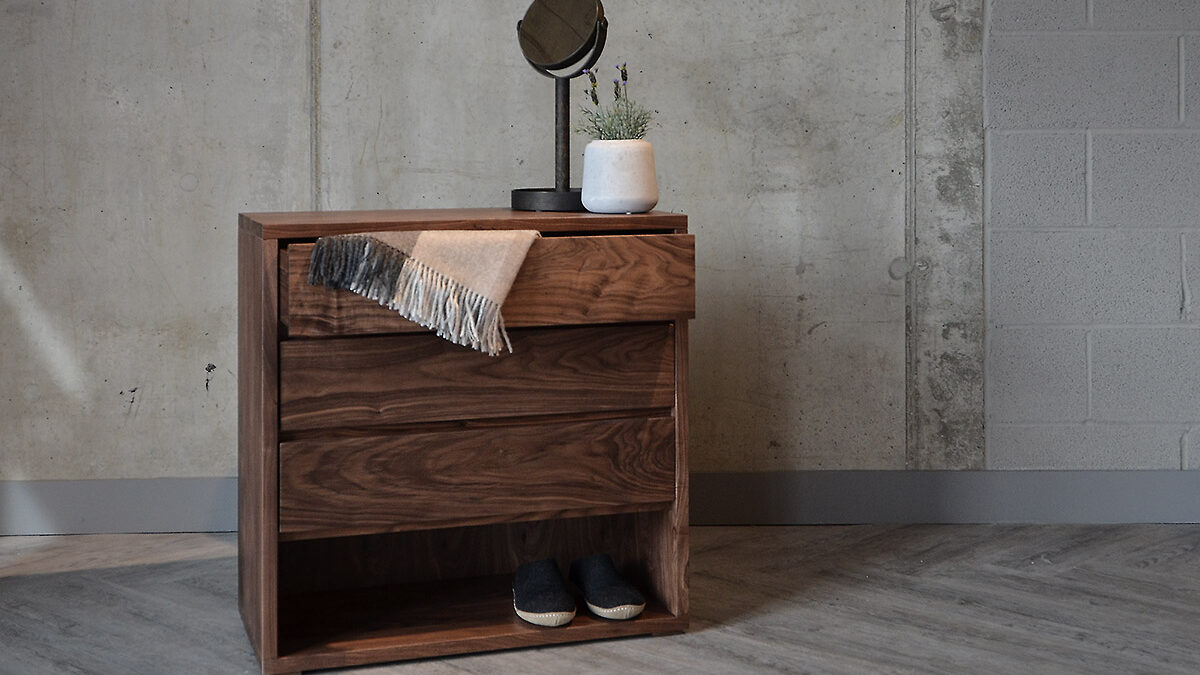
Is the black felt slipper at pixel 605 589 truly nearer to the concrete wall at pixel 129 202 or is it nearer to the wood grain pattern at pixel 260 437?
the wood grain pattern at pixel 260 437

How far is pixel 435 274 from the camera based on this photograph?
1.68 metres

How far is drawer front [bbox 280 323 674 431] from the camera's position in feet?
5.65

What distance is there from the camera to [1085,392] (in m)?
2.65

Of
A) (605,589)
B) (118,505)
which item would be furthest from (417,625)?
(118,505)

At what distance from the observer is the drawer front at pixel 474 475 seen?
1736 millimetres

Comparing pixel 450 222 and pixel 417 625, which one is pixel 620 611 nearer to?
pixel 417 625

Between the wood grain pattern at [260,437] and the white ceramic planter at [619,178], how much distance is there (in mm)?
537

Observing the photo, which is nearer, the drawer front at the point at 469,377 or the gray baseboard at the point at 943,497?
the drawer front at the point at 469,377

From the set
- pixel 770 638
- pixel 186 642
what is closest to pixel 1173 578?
pixel 770 638

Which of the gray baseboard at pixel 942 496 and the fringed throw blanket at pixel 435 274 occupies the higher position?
the fringed throw blanket at pixel 435 274

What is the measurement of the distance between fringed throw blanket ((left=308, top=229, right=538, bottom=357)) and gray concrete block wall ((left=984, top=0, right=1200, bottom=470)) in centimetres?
142

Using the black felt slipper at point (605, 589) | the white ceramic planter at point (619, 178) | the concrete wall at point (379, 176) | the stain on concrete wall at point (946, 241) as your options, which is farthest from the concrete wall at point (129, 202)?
the stain on concrete wall at point (946, 241)

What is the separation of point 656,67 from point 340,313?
1176 mm

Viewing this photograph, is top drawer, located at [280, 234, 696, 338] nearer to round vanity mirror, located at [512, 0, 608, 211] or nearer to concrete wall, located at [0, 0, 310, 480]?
round vanity mirror, located at [512, 0, 608, 211]
